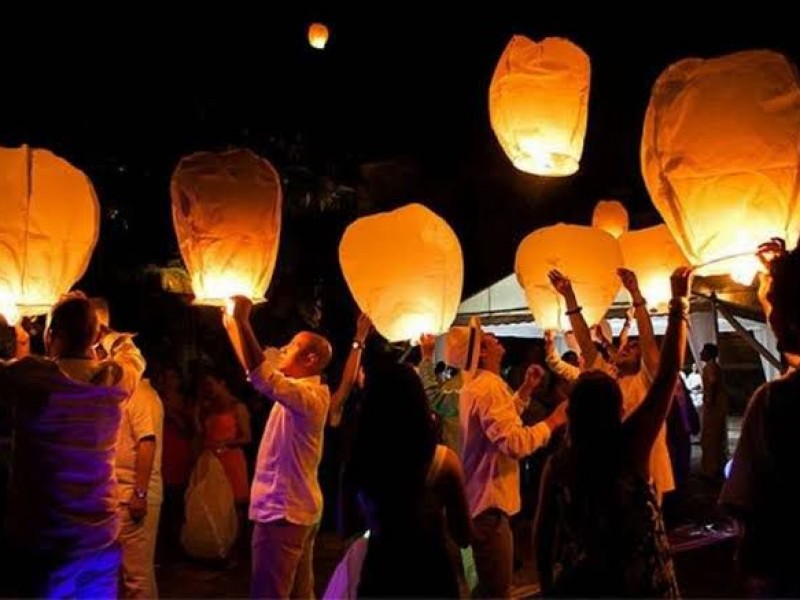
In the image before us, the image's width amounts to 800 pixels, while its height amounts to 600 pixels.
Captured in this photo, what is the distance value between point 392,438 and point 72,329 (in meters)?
1.43

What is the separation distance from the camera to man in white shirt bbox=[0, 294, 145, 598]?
3303 mm

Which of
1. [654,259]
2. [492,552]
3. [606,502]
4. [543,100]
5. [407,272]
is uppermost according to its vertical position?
[543,100]

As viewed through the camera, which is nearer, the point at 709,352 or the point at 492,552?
the point at 492,552

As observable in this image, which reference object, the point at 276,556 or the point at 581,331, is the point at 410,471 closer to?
the point at 276,556

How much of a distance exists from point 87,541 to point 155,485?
184 centimetres

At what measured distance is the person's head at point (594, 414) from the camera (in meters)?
2.72

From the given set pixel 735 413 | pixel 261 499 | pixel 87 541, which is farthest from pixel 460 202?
pixel 87 541

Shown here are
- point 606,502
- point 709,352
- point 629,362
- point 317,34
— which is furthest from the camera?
point 709,352

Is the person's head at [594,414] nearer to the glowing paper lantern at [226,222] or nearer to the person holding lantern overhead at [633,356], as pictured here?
the person holding lantern overhead at [633,356]

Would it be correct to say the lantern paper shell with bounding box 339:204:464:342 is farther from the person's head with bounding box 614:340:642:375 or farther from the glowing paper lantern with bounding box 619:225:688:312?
the glowing paper lantern with bounding box 619:225:688:312

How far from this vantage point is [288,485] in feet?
14.4

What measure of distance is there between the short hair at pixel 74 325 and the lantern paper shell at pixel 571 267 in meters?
2.80

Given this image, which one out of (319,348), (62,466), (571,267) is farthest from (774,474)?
(571,267)

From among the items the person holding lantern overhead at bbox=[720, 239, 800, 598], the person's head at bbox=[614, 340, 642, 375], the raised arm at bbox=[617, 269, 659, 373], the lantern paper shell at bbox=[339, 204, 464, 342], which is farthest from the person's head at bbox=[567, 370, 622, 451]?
the person's head at bbox=[614, 340, 642, 375]
